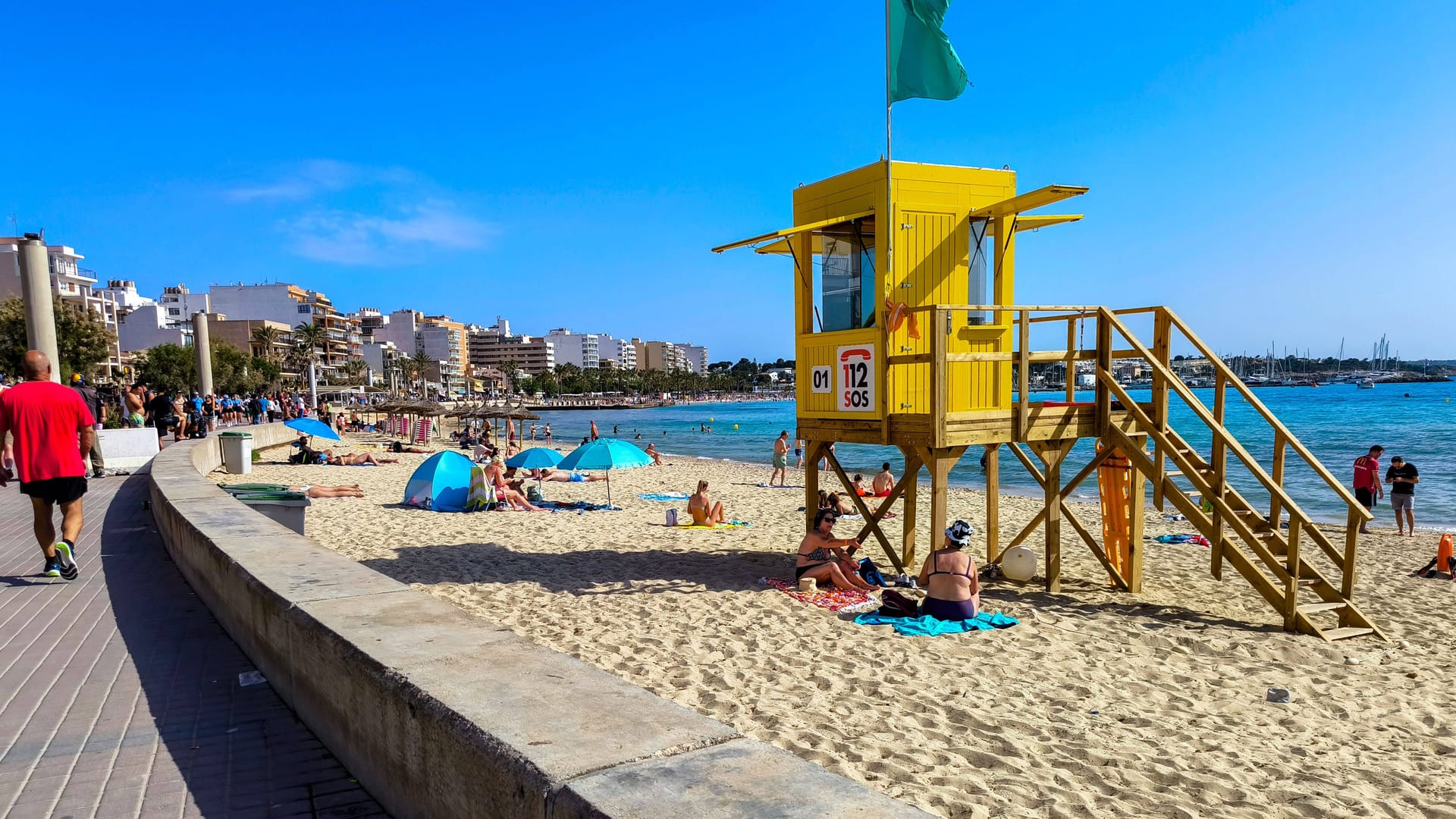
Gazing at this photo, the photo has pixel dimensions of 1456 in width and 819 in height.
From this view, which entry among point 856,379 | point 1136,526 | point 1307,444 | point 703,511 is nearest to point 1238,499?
point 1136,526

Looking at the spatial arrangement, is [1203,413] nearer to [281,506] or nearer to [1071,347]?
[1071,347]

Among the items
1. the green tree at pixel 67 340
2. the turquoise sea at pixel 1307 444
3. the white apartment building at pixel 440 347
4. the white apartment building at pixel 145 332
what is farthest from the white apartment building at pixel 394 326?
the green tree at pixel 67 340

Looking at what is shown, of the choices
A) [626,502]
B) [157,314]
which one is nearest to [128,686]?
A: [626,502]

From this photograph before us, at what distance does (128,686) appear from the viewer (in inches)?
151

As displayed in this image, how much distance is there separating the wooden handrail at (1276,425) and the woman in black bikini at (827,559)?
4.08 meters

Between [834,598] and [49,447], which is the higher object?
[49,447]

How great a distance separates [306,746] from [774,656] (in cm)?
404

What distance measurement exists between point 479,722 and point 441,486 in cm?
1463

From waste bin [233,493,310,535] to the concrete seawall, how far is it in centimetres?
461

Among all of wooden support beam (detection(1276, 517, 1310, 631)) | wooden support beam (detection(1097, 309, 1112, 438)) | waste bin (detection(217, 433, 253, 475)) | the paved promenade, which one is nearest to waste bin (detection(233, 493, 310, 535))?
the paved promenade

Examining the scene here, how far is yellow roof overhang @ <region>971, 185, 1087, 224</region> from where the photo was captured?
7605 millimetres

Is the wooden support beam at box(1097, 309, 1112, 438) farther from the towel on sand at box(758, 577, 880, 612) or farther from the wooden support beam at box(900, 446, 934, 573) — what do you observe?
the towel on sand at box(758, 577, 880, 612)

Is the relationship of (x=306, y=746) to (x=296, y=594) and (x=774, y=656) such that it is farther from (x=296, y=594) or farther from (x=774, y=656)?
(x=774, y=656)

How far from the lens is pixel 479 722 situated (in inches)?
90.3
